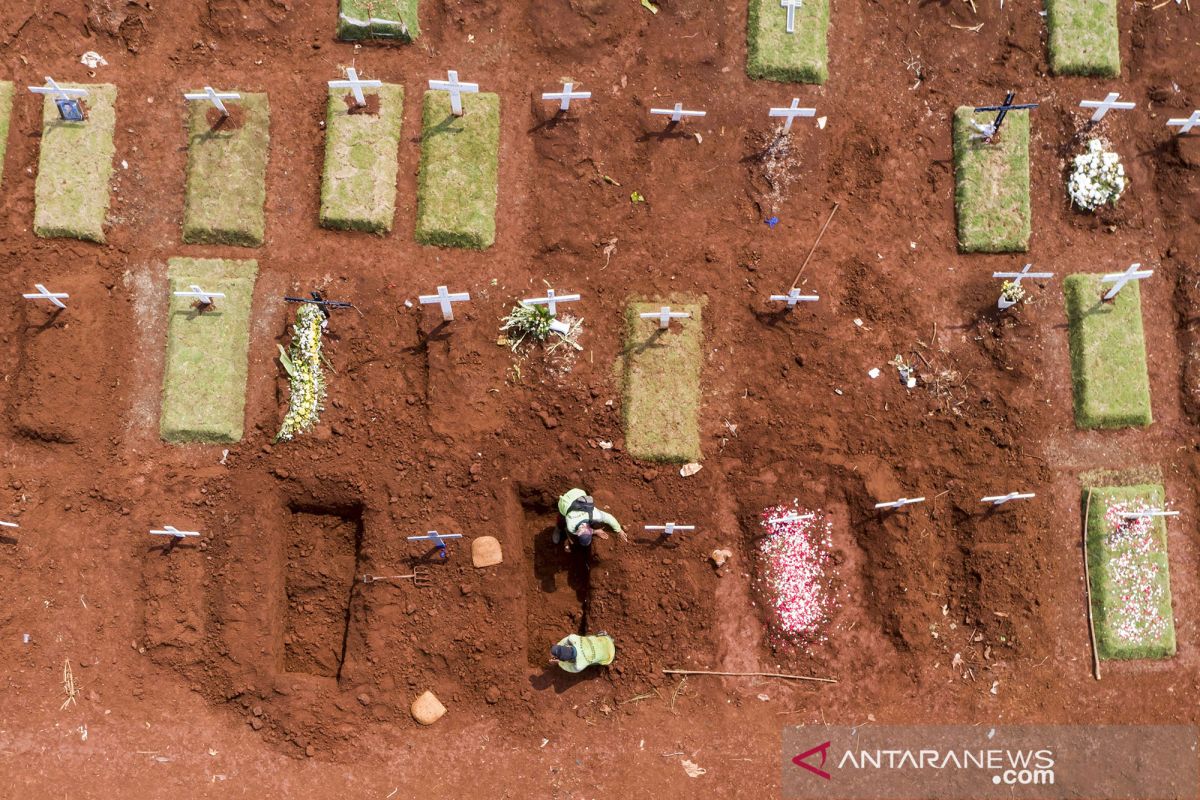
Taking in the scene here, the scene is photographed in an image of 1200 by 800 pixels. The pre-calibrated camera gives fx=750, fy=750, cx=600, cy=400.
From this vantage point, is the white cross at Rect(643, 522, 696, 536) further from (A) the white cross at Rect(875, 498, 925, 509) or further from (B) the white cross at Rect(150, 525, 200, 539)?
(B) the white cross at Rect(150, 525, 200, 539)

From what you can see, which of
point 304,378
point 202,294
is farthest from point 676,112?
point 202,294

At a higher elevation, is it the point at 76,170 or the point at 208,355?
the point at 76,170

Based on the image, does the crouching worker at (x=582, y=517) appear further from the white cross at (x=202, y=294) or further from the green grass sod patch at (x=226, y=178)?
the green grass sod patch at (x=226, y=178)

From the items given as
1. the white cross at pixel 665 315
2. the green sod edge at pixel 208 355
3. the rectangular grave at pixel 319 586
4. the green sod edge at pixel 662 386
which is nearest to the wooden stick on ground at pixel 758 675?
the green sod edge at pixel 662 386

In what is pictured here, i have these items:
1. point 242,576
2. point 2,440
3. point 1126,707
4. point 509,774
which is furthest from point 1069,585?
point 2,440

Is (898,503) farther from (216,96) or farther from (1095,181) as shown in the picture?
(216,96)

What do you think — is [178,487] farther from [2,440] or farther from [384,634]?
[384,634]
